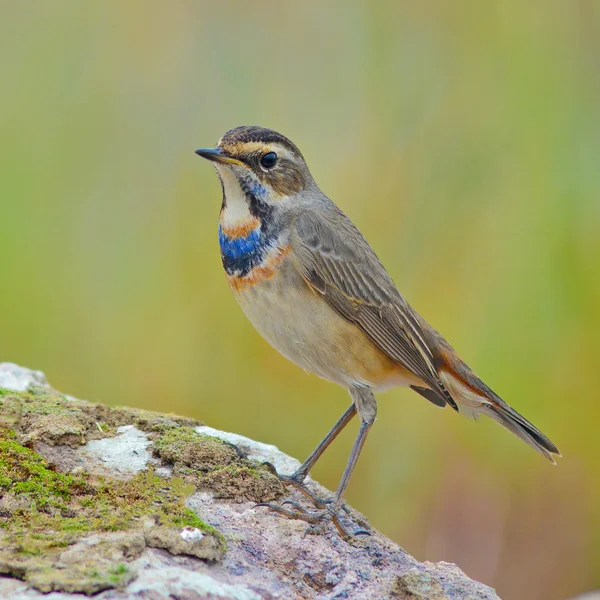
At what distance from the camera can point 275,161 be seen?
5.31m

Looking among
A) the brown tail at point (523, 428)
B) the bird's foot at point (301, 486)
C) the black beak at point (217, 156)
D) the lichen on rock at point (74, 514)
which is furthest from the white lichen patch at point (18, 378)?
the brown tail at point (523, 428)

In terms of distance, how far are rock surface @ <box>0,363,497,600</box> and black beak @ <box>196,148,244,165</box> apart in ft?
4.69

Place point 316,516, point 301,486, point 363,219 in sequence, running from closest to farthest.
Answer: point 316,516
point 301,486
point 363,219

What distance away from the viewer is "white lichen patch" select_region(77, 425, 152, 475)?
4427 mm

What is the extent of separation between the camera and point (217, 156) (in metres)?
5.03

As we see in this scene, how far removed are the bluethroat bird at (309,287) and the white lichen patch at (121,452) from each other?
0.80m

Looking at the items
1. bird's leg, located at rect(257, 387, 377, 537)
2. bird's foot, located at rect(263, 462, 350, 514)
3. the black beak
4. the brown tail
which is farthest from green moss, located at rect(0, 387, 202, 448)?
the brown tail

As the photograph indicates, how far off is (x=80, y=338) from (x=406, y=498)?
9.45 ft

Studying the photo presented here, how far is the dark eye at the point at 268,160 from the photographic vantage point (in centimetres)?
524

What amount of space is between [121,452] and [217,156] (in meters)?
1.62

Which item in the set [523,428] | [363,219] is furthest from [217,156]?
[363,219]

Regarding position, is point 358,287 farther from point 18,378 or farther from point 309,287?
point 18,378

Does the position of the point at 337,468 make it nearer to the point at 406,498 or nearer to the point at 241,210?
the point at 406,498

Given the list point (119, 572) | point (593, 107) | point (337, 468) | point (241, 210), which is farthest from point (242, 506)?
point (593, 107)
